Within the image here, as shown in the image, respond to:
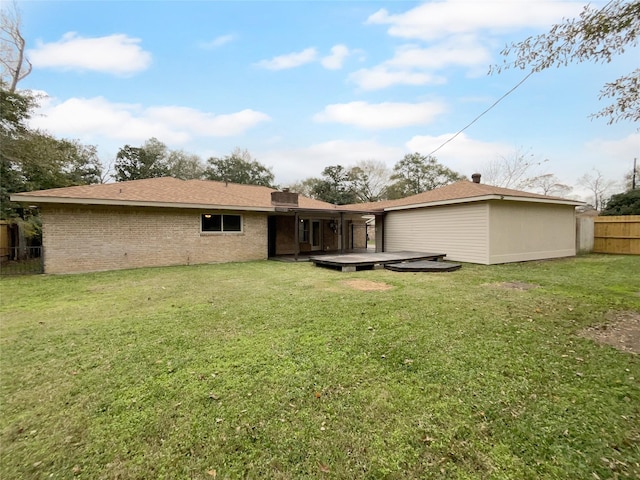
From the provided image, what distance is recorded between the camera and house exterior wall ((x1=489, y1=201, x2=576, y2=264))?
10.7m

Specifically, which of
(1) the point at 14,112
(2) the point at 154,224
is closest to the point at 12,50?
(1) the point at 14,112

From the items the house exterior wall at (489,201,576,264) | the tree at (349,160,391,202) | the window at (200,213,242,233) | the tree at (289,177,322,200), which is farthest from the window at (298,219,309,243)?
the tree at (349,160,391,202)

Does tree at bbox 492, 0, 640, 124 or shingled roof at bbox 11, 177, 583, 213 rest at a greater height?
tree at bbox 492, 0, 640, 124

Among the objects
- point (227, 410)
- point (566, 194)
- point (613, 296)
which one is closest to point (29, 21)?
point (227, 410)

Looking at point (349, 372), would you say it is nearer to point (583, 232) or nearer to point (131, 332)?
point (131, 332)

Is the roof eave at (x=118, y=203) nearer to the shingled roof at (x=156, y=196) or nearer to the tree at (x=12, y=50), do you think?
the shingled roof at (x=156, y=196)

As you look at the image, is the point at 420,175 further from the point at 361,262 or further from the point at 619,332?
the point at 619,332

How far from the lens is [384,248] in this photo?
50.8 feet

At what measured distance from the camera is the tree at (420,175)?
32.3m

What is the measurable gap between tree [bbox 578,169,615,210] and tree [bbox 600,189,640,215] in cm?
1916

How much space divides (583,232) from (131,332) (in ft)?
62.3

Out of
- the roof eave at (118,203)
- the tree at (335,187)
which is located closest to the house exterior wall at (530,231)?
the roof eave at (118,203)

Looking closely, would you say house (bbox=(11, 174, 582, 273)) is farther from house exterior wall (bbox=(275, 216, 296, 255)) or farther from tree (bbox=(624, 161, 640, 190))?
tree (bbox=(624, 161, 640, 190))

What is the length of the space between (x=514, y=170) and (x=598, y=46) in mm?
28400
